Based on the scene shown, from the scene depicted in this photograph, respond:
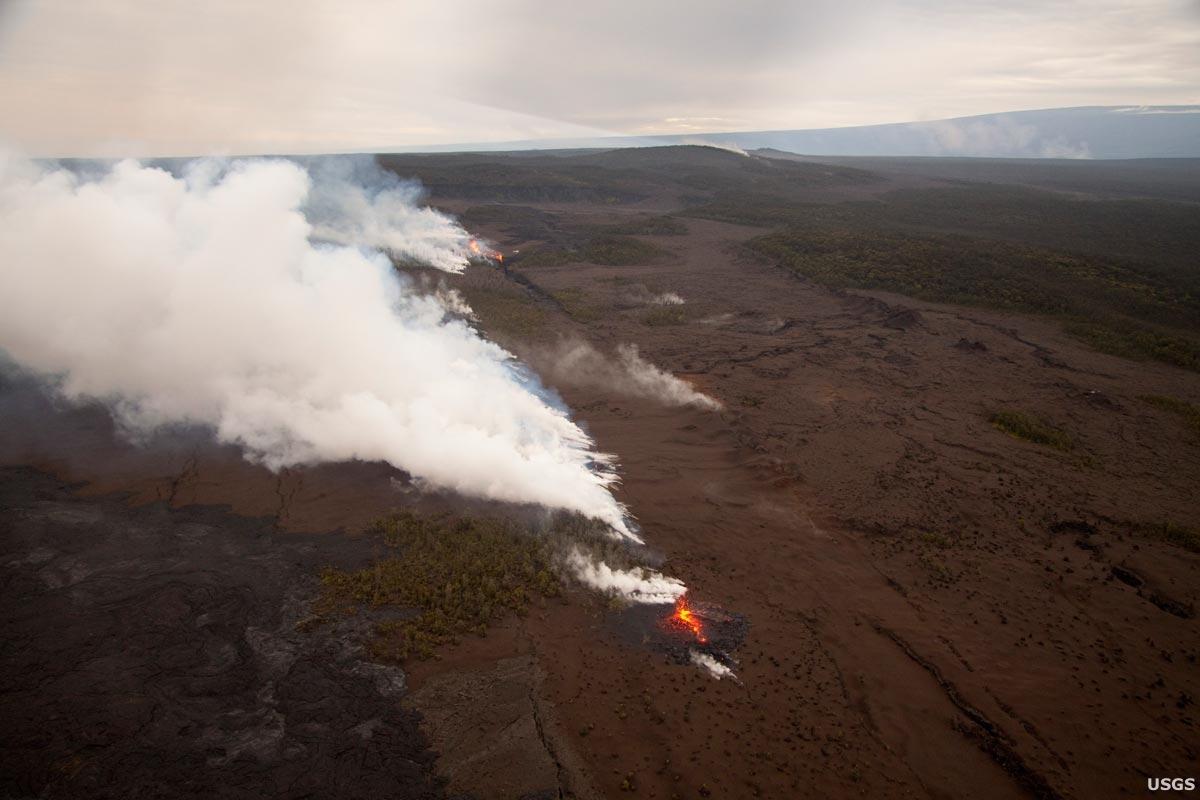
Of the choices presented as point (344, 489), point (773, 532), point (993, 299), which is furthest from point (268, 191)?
point (993, 299)

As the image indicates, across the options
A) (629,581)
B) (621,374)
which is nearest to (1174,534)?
(629,581)

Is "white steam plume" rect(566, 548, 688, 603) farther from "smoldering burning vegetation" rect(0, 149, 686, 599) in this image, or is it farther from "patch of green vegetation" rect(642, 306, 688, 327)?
"patch of green vegetation" rect(642, 306, 688, 327)

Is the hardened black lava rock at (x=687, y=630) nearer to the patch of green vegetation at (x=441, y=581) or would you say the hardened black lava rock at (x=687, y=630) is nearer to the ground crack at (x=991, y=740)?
the patch of green vegetation at (x=441, y=581)

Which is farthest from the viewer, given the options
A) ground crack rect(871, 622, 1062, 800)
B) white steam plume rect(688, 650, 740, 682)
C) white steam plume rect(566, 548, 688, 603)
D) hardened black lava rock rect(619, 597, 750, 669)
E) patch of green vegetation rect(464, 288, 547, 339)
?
patch of green vegetation rect(464, 288, 547, 339)

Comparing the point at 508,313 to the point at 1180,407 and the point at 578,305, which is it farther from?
the point at 1180,407

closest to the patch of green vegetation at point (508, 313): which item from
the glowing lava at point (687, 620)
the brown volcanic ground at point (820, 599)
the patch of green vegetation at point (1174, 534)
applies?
the brown volcanic ground at point (820, 599)

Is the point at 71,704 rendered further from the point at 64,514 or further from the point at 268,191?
the point at 268,191

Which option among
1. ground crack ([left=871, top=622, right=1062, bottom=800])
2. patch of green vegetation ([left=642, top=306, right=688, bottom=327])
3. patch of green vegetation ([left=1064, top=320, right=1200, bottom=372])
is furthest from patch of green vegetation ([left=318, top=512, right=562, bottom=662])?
patch of green vegetation ([left=1064, top=320, right=1200, bottom=372])
